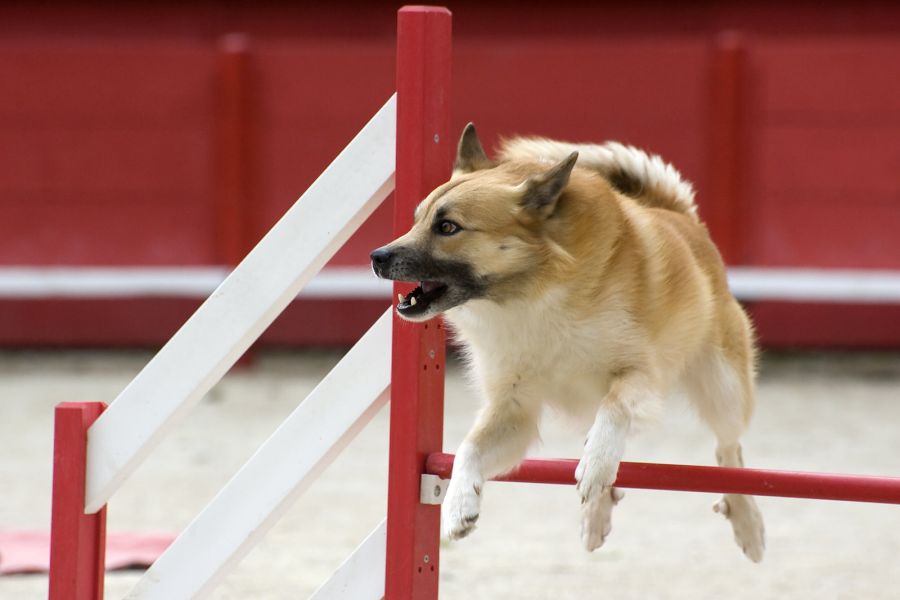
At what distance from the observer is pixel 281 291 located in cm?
346

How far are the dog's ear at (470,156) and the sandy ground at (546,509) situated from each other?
684 millimetres

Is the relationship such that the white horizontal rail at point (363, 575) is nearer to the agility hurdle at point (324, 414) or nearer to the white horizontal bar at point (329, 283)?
the agility hurdle at point (324, 414)

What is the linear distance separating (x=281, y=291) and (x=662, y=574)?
2206mm

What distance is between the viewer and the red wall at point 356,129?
9.84 metres

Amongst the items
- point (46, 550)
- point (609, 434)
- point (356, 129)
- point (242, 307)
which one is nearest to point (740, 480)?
point (609, 434)

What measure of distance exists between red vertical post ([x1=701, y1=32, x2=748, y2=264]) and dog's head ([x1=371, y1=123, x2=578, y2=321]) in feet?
21.7

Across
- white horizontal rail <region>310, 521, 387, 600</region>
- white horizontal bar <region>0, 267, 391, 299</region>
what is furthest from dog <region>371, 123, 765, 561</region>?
white horizontal bar <region>0, 267, 391, 299</region>

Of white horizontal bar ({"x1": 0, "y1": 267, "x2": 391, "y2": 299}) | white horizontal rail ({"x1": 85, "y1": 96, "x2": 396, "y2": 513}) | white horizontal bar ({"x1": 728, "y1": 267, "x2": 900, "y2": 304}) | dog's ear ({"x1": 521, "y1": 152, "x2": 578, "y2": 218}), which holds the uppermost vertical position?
dog's ear ({"x1": 521, "y1": 152, "x2": 578, "y2": 218})

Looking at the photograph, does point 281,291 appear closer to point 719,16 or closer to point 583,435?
point 583,435

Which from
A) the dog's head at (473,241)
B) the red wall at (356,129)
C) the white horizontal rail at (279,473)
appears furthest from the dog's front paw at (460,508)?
the red wall at (356,129)

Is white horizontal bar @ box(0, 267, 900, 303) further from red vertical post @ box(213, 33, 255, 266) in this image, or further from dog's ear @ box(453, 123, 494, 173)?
dog's ear @ box(453, 123, 494, 173)

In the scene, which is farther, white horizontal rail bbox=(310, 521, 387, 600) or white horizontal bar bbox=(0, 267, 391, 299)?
white horizontal bar bbox=(0, 267, 391, 299)

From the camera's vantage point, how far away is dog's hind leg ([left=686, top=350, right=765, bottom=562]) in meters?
4.16

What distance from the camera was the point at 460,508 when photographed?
3.36 m
